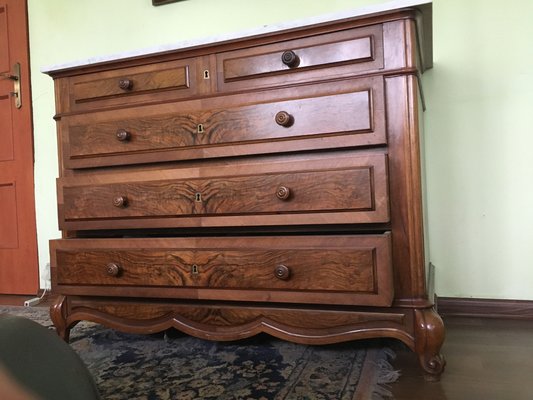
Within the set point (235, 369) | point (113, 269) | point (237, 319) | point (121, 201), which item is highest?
point (121, 201)

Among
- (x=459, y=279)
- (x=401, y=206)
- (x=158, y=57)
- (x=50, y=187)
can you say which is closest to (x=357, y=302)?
(x=401, y=206)

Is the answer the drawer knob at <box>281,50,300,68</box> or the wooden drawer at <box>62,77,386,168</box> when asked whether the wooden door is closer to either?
the wooden drawer at <box>62,77,386,168</box>

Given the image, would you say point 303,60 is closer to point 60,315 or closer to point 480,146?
point 480,146

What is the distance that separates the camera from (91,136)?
3.99 ft

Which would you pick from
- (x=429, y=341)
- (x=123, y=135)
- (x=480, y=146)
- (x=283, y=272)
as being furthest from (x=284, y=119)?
(x=480, y=146)

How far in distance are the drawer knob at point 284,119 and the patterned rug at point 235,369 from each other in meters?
0.58

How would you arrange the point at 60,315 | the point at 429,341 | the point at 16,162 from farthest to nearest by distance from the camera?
the point at 16,162, the point at 60,315, the point at 429,341

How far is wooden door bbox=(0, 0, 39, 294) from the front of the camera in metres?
2.06

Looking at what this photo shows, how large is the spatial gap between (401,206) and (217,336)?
55cm

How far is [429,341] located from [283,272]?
343 mm

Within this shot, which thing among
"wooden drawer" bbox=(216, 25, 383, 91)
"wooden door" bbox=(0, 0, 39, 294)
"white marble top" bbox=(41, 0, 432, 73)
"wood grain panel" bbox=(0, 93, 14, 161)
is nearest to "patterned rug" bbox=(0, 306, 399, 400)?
"wooden drawer" bbox=(216, 25, 383, 91)

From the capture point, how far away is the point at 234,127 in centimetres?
107

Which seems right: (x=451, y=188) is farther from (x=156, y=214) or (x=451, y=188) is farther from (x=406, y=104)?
(x=156, y=214)

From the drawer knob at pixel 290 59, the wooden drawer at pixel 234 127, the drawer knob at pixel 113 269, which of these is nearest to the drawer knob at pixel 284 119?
the wooden drawer at pixel 234 127
